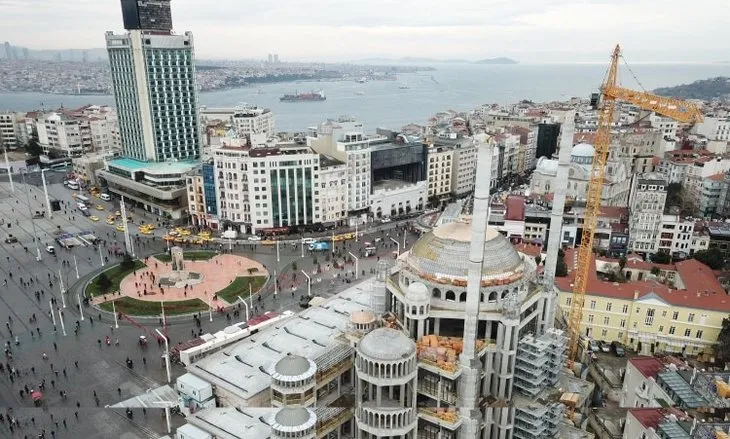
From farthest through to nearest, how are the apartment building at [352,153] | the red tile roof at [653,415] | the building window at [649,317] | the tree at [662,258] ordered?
the apartment building at [352,153] < the tree at [662,258] < the building window at [649,317] < the red tile roof at [653,415]

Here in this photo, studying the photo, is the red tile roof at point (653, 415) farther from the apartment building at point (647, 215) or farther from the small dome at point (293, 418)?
the apartment building at point (647, 215)

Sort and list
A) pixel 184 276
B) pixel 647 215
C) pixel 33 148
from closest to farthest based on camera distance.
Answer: pixel 184 276 → pixel 647 215 → pixel 33 148

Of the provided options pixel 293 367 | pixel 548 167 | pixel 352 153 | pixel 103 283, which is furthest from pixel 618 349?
pixel 103 283

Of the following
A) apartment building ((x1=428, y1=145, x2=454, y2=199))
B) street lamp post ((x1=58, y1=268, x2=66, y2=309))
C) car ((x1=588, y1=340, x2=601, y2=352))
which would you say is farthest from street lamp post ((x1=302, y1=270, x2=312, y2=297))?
apartment building ((x1=428, y1=145, x2=454, y2=199))

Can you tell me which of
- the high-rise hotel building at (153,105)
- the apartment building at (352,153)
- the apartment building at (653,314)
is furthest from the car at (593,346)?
the high-rise hotel building at (153,105)

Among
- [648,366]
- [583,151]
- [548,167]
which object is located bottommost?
[648,366]

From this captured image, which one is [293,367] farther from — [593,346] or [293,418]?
[593,346]

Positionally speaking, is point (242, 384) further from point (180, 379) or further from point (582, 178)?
point (582, 178)
